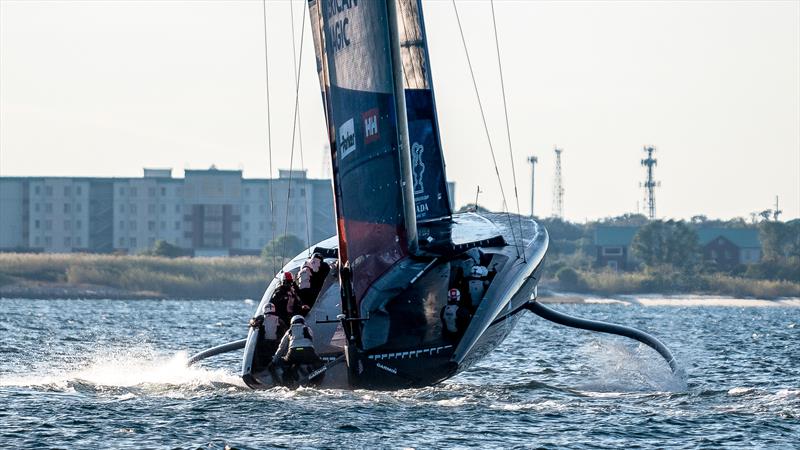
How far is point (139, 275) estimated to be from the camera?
334 feet

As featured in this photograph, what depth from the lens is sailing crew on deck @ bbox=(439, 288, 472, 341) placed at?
20500 mm

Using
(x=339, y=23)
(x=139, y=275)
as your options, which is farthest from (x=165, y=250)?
(x=339, y=23)

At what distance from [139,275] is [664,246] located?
3843 cm

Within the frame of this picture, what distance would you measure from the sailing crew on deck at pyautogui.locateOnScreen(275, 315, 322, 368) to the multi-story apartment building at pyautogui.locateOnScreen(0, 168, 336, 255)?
101882 millimetres

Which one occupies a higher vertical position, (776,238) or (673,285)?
(776,238)

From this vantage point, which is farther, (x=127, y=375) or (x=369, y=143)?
(x=127, y=375)

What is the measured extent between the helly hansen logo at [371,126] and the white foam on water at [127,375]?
429 centimetres

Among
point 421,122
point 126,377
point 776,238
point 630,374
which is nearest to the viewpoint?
point 126,377

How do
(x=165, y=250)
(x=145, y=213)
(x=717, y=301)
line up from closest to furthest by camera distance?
(x=717, y=301) → (x=165, y=250) → (x=145, y=213)

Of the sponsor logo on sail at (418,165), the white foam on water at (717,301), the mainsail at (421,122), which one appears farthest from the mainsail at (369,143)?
the white foam on water at (717,301)

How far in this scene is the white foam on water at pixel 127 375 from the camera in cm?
2278

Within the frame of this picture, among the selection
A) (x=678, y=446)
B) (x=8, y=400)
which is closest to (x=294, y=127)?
(x=8, y=400)

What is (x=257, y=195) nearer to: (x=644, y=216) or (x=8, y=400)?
(x=644, y=216)

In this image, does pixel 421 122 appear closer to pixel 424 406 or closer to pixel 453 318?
pixel 453 318
